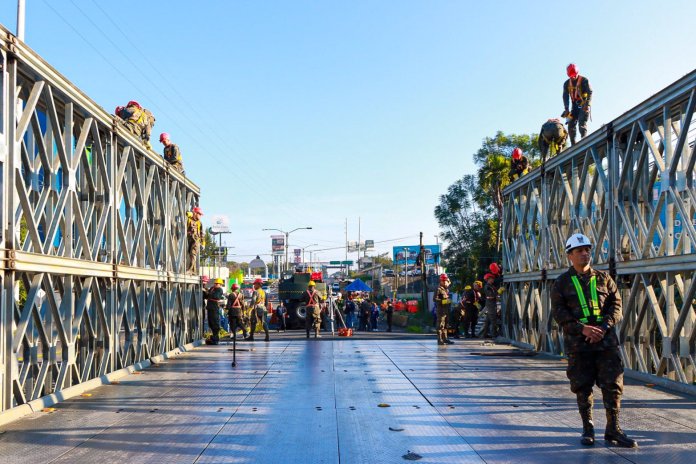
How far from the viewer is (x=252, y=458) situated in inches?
254

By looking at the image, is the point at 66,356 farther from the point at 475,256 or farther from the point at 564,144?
the point at 475,256

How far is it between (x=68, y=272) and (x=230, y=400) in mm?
2865

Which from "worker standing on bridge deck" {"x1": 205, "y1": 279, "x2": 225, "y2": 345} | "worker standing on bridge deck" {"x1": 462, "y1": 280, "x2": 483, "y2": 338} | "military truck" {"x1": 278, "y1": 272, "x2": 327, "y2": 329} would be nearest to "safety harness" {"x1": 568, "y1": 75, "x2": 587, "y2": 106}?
"worker standing on bridge deck" {"x1": 462, "y1": 280, "x2": 483, "y2": 338}

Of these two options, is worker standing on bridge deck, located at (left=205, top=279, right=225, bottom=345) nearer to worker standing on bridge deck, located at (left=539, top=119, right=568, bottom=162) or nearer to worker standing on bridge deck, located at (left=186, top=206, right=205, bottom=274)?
worker standing on bridge deck, located at (left=186, top=206, right=205, bottom=274)

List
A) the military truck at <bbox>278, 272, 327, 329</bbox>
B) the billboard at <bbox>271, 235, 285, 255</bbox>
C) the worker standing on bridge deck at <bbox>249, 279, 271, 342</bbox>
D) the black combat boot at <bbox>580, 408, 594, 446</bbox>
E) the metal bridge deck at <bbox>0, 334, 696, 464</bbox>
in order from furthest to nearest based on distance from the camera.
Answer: the billboard at <bbox>271, 235, 285, 255</bbox> → the military truck at <bbox>278, 272, 327, 329</bbox> → the worker standing on bridge deck at <bbox>249, 279, 271, 342</bbox> → the black combat boot at <bbox>580, 408, 594, 446</bbox> → the metal bridge deck at <bbox>0, 334, 696, 464</bbox>

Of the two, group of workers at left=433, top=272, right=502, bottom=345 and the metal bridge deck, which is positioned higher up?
group of workers at left=433, top=272, right=502, bottom=345

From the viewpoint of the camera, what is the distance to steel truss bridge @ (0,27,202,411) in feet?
27.8

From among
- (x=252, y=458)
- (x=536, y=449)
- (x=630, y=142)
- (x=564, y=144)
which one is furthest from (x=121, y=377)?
(x=564, y=144)

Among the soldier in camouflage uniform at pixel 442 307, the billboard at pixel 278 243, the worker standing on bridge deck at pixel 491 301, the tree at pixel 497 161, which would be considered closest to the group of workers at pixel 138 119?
the soldier in camouflage uniform at pixel 442 307

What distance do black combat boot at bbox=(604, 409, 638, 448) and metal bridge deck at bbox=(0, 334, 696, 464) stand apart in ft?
0.39

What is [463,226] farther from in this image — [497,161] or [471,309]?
[471,309]

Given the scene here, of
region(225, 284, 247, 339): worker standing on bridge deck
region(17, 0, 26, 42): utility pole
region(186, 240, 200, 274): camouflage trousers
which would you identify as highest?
region(17, 0, 26, 42): utility pole

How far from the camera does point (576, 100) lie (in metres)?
15.8

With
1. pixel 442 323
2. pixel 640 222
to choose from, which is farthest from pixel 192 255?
pixel 640 222
